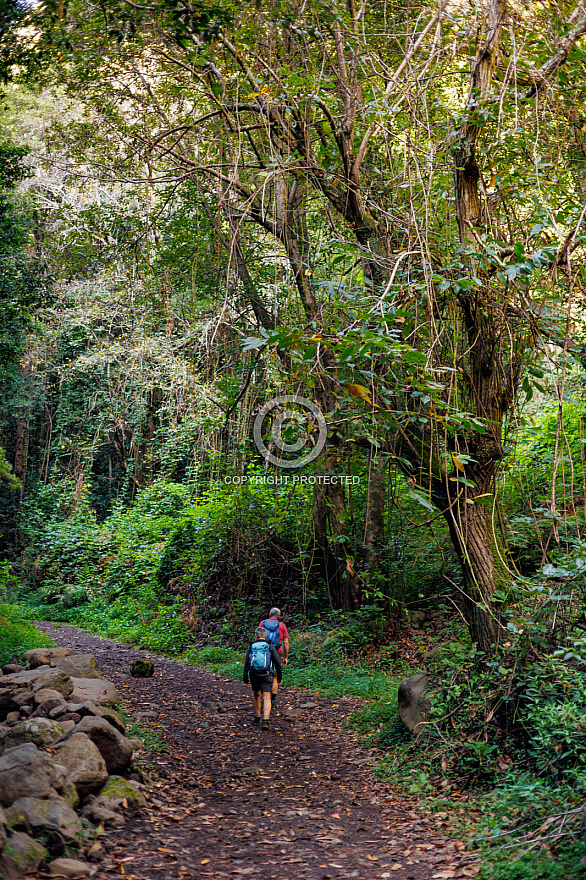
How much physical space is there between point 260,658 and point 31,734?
2.46m

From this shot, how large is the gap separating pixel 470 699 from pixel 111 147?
7.83m

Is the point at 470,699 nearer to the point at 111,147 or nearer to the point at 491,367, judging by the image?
the point at 491,367

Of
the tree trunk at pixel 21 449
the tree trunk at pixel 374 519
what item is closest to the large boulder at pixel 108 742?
the tree trunk at pixel 374 519

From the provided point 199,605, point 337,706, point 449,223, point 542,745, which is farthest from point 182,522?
point 542,745

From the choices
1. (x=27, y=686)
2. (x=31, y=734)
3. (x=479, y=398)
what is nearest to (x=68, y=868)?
(x=31, y=734)

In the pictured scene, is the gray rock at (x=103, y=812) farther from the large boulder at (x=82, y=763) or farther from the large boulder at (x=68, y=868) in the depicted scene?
the large boulder at (x=68, y=868)

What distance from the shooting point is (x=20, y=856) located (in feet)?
9.20

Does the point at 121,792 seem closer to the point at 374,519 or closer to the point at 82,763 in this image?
the point at 82,763

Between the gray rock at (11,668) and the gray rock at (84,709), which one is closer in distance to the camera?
the gray rock at (84,709)

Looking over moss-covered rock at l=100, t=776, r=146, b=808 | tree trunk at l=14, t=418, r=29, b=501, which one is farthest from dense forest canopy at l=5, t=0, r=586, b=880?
tree trunk at l=14, t=418, r=29, b=501

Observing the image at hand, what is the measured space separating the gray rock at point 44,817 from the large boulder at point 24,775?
0.23 feet

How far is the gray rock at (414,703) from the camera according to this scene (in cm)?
514

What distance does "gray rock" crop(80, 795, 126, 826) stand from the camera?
359cm

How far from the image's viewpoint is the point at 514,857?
318 centimetres
